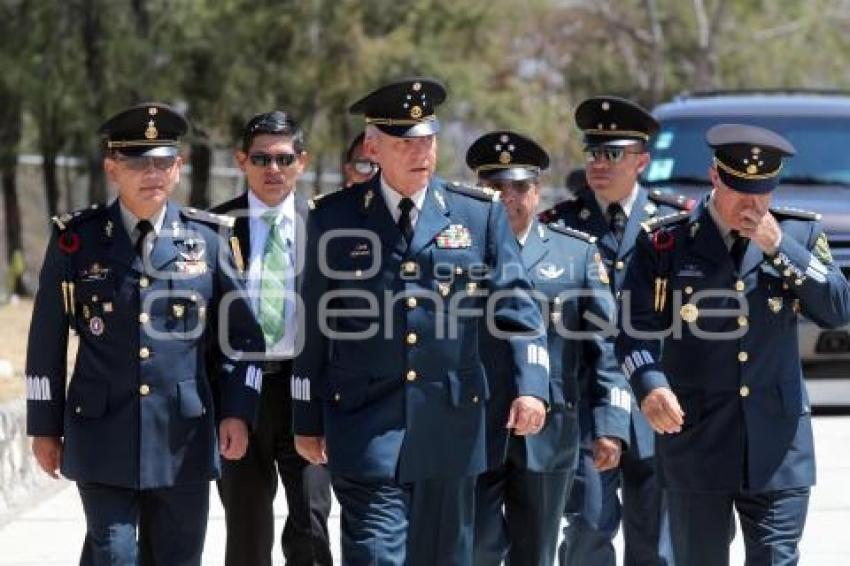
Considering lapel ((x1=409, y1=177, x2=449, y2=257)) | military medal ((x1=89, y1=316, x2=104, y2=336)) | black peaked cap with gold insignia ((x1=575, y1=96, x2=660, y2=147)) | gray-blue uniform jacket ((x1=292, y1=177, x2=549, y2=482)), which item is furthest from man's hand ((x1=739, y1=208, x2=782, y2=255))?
black peaked cap with gold insignia ((x1=575, y1=96, x2=660, y2=147))

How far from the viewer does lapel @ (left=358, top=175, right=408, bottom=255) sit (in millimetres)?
6645

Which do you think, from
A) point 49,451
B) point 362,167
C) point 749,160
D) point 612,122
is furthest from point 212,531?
point 749,160

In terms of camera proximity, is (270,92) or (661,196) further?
(270,92)

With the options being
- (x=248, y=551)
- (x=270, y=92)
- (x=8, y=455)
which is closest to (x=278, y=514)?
(x=8, y=455)

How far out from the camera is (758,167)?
650 centimetres

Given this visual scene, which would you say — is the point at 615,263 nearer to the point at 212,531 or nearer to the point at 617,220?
the point at 617,220

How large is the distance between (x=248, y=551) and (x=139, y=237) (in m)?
1.68

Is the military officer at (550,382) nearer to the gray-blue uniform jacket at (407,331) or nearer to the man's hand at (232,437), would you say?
the gray-blue uniform jacket at (407,331)

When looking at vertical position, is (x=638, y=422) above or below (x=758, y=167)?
below

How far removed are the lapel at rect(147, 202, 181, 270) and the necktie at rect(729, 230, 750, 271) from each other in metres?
1.80

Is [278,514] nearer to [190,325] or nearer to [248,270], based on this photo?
[248,270]

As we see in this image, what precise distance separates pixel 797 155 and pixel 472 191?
829 cm

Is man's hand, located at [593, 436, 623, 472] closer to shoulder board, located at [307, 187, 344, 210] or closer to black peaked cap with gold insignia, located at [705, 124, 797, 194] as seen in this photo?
black peaked cap with gold insignia, located at [705, 124, 797, 194]

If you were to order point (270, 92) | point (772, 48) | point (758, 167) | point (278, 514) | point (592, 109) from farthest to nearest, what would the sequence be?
point (772, 48)
point (270, 92)
point (278, 514)
point (592, 109)
point (758, 167)
